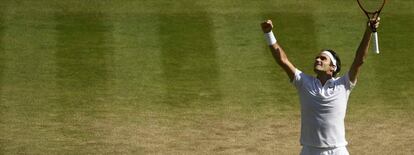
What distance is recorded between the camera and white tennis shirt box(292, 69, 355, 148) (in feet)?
34.7

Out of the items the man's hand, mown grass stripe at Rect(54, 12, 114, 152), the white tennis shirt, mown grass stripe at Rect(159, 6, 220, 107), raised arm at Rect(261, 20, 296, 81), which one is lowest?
mown grass stripe at Rect(54, 12, 114, 152)

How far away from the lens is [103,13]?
19984mm

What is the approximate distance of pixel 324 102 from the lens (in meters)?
10.6

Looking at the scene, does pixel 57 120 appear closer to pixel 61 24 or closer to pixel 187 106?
pixel 187 106

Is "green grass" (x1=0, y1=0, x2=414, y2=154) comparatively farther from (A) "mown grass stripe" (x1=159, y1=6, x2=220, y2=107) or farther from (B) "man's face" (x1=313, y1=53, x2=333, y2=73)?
(B) "man's face" (x1=313, y1=53, x2=333, y2=73)

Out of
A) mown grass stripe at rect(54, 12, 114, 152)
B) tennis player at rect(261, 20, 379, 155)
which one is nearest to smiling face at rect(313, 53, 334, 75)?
tennis player at rect(261, 20, 379, 155)

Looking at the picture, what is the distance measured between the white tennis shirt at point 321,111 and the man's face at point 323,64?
12cm

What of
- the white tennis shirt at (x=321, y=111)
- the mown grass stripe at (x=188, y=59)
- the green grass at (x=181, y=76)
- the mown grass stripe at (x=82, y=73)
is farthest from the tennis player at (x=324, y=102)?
the mown grass stripe at (x=188, y=59)

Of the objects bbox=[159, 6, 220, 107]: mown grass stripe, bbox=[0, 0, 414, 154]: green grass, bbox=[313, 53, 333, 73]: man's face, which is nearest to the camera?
bbox=[313, 53, 333, 73]: man's face

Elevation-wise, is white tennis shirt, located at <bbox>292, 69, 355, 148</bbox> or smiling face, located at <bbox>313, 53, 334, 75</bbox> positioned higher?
smiling face, located at <bbox>313, 53, 334, 75</bbox>

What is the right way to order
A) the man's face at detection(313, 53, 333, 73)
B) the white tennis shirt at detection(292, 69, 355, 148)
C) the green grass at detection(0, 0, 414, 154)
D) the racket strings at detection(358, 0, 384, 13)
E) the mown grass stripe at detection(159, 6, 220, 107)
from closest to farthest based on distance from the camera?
the white tennis shirt at detection(292, 69, 355, 148) → the man's face at detection(313, 53, 333, 73) → the racket strings at detection(358, 0, 384, 13) → the green grass at detection(0, 0, 414, 154) → the mown grass stripe at detection(159, 6, 220, 107)

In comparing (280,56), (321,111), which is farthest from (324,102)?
(280,56)

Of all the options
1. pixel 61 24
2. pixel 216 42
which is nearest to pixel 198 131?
pixel 216 42

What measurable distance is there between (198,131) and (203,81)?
208 cm
